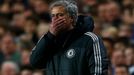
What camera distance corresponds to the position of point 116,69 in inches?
352

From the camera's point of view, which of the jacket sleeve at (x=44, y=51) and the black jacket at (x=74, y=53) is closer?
the black jacket at (x=74, y=53)

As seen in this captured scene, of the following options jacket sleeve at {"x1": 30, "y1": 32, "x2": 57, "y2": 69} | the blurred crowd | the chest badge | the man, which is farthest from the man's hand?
the blurred crowd

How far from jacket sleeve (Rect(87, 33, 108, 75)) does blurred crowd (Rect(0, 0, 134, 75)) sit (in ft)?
10.2

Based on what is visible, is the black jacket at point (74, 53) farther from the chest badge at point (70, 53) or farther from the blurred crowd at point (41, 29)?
the blurred crowd at point (41, 29)

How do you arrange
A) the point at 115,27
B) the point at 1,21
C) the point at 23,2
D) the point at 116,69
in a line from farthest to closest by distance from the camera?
1. the point at 23,2
2. the point at 1,21
3. the point at 115,27
4. the point at 116,69

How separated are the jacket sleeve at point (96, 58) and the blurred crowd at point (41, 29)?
3102 millimetres

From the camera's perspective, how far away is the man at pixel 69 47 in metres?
5.79

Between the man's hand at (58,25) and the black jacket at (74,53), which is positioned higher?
the man's hand at (58,25)

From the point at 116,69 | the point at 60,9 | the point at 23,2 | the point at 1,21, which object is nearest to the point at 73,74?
the point at 60,9

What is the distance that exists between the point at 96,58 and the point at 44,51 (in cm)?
53

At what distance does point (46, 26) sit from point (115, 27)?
1.34m

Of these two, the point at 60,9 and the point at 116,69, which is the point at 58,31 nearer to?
the point at 60,9

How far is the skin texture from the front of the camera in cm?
580

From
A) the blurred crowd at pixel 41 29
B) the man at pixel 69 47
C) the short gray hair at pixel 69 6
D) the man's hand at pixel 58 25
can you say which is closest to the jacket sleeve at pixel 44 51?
the man at pixel 69 47
